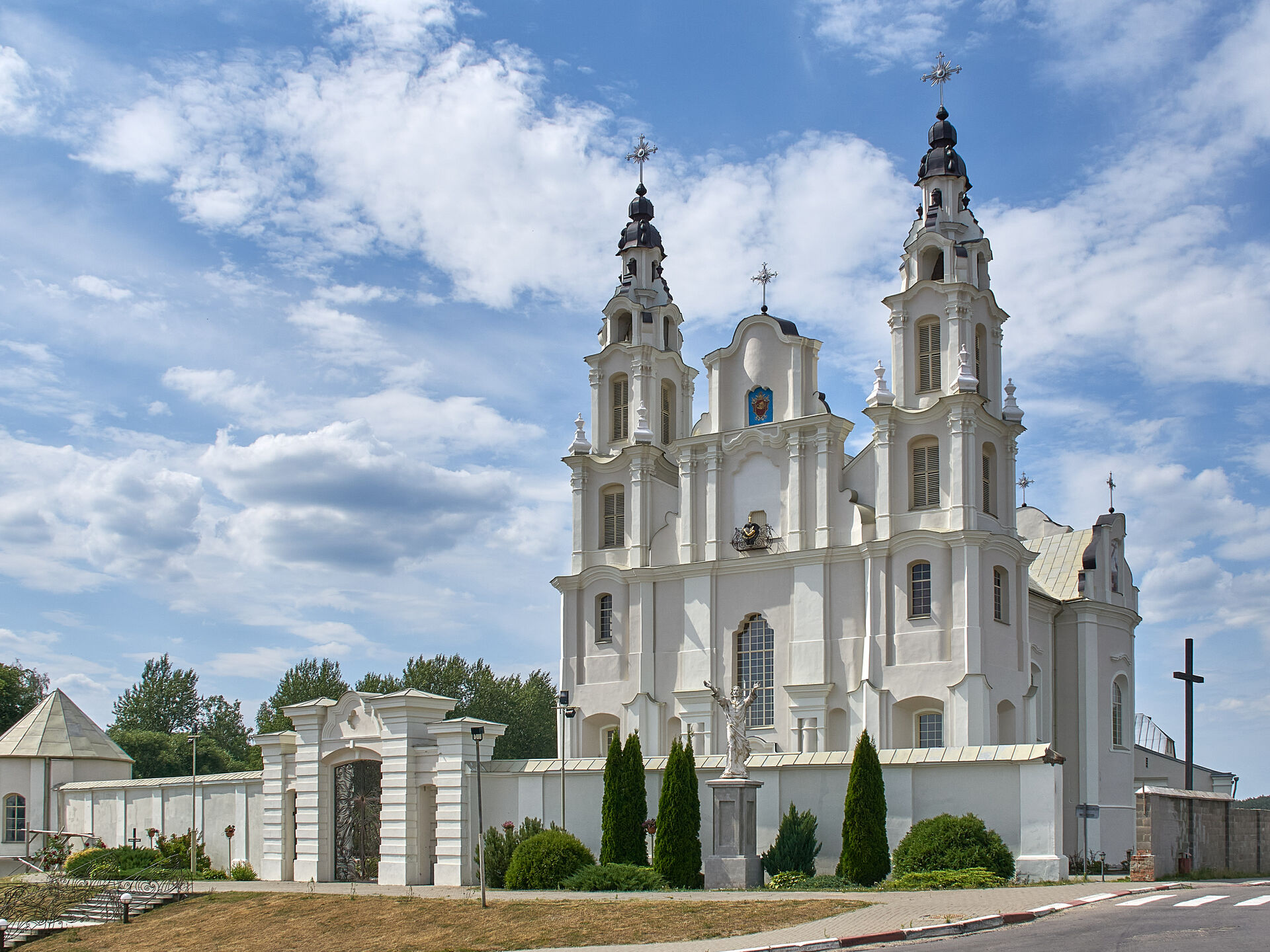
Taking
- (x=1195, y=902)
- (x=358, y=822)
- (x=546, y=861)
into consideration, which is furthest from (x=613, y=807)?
(x=1195, y=902)

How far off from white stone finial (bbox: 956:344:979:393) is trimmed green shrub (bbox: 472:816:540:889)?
17605 mm

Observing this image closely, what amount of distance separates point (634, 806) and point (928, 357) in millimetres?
17619

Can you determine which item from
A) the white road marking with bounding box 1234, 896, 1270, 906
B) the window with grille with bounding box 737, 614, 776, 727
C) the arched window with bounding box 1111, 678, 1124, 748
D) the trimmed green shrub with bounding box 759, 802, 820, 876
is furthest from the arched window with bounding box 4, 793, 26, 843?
the white road marking with bounding box 1234, 896, 1270, 906

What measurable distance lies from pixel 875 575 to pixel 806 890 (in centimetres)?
1422

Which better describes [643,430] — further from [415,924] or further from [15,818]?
[15,818]

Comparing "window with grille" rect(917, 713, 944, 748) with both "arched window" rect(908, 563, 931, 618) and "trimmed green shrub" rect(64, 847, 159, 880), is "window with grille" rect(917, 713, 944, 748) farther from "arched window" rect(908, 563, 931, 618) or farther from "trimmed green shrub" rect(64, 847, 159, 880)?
"trimmed green shrub" rect(64, 847, 159, 880)

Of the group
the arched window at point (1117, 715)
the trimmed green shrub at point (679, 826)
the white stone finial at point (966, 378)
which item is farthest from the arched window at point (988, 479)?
the trimmed green shrub at point (679, 826)

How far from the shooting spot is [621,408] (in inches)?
1833

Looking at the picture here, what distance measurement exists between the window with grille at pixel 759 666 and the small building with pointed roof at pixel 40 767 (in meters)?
23.1

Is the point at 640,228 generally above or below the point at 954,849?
above

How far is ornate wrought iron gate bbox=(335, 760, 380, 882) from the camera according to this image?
106 feet

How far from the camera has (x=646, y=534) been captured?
4322 centimetres

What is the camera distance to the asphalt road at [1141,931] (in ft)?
52.1

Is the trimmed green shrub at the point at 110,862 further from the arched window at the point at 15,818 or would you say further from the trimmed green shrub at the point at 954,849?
the trimmed green shrub at the point at 954,849
